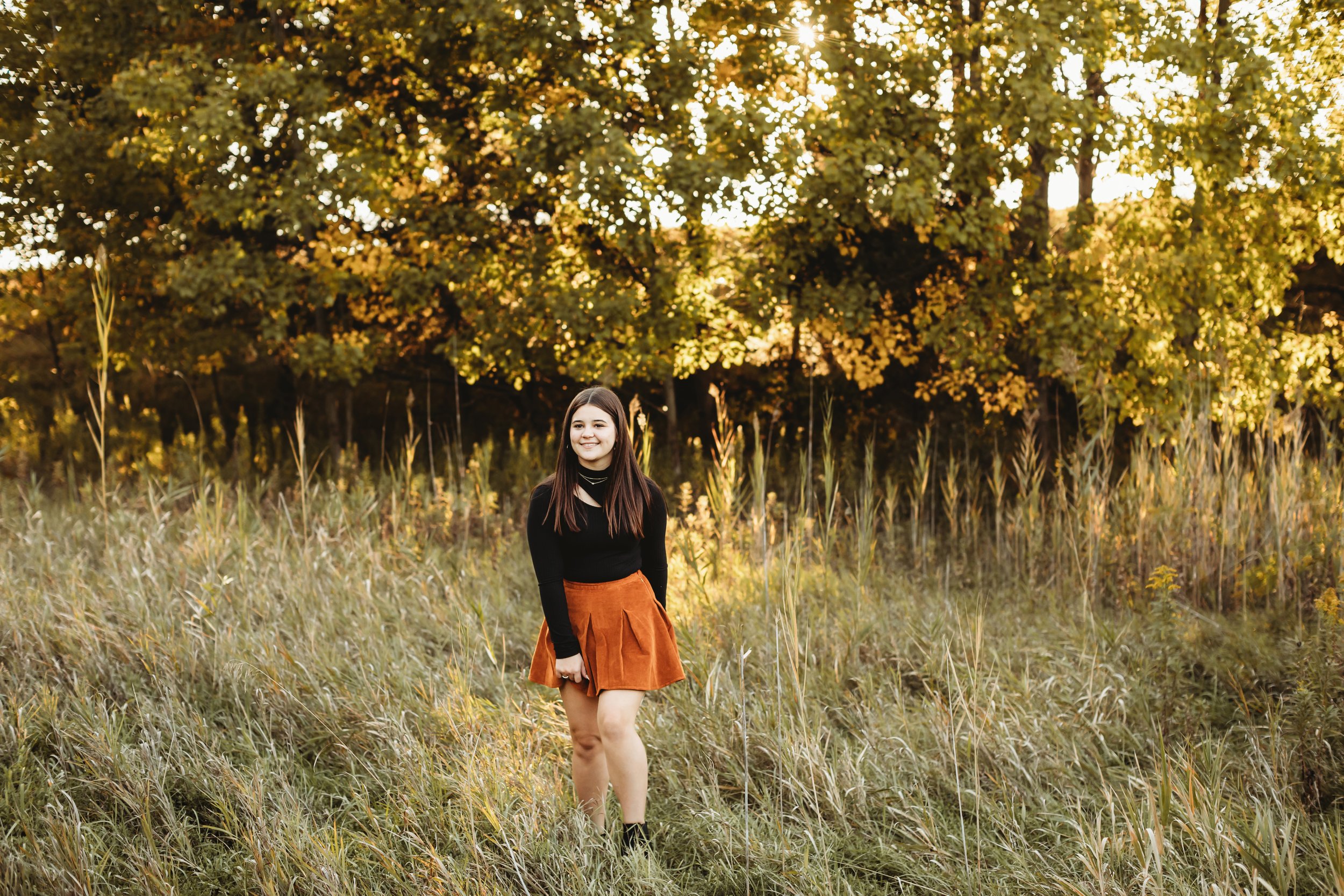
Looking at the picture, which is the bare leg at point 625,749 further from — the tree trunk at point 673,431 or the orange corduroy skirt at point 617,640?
the tree trunk at point 673,431

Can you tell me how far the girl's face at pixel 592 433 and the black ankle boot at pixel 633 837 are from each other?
1.11m

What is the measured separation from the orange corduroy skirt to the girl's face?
40 centimetres

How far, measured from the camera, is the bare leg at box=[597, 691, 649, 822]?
2.60 meters

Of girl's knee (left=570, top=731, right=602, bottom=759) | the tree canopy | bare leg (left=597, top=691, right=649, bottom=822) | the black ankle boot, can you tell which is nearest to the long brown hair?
bare leg (left=597, top=691, right=649, bottom=822)

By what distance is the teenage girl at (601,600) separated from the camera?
262cm

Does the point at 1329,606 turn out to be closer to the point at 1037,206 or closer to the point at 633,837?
the point at 633,837

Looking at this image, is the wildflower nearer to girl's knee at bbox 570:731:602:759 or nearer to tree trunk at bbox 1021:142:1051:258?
girl's knee at bbox 570:731:602:759

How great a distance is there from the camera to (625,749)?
2.60 metres

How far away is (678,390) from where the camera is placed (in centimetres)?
1138

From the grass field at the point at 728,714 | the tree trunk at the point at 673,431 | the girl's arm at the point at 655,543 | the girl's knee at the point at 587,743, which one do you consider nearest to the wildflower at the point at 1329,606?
the grass field at the point at 728,714

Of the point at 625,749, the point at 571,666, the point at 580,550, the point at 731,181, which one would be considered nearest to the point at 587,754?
the point at 625,749

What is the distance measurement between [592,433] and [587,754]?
1.01 metres

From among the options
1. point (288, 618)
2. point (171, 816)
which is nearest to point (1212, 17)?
point (288, 618)

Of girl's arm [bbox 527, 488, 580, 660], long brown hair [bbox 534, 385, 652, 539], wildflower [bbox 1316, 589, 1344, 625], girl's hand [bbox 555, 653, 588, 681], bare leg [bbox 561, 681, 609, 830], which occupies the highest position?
long brown hair [bbox 534, 385, 652, 539]
